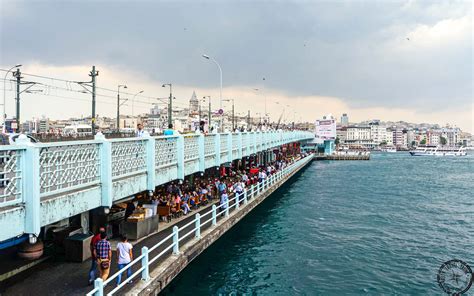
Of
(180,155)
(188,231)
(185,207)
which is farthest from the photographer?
(185,207)

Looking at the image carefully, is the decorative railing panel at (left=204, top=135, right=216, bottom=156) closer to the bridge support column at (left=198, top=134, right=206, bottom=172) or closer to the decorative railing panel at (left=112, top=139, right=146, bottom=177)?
the bridge support column at (left=198, top=134, right=206, bottom=172)

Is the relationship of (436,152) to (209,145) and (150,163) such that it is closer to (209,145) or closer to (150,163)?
(209,145)

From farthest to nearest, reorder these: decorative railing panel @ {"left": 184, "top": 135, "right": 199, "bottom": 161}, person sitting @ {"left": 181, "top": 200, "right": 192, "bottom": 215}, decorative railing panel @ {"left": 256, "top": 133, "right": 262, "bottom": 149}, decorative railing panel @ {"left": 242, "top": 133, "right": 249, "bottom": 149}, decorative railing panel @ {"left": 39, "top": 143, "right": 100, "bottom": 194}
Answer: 1. decorative railing panel @ {"left": 256, "top": 133, "right": 262, "bottom": 149}
2. decorative railing panel @ {"left": 242, "top": 133, "right": 249, "bottom": 149}
3. person sitting @ {"left": 181, "top": 200, "right": 192, "bottom": 215}
4. decorative railing panel @ {"left": 184, "top": 135, "right": 199, "bottom": 161}
5. decorative railing panel @ {"left": 39, "top": 143, "right": 100, "bottom": 194}

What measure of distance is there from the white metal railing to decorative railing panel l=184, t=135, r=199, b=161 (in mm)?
2526

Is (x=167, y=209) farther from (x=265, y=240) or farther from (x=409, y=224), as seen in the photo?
(x=409, y=224)

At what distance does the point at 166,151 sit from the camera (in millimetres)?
14977

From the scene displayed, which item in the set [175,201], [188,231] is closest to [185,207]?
[175,201]

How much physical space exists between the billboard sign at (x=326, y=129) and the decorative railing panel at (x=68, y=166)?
112m

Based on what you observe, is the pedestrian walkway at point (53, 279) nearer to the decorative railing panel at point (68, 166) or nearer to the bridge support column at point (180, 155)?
the decorative railing panel at point (68, 166)

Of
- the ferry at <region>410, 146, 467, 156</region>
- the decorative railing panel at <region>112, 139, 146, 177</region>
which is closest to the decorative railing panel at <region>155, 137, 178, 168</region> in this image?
the decorative railing panel at <region>112, 139, 146, 177</region>

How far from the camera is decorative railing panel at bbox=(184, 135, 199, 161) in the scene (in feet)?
55.9

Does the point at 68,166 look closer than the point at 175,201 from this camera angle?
Yes

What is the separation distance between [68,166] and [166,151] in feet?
18.6

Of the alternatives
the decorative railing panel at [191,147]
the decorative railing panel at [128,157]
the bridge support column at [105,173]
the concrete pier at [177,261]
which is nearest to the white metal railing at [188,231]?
the concrete pier at [177,261]
